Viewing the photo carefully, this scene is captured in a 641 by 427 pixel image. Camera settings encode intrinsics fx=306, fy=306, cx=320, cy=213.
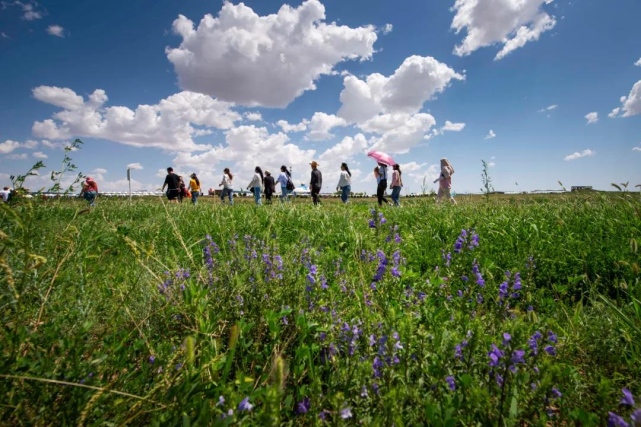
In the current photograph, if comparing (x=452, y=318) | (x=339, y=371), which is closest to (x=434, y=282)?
(x=452, y=318)

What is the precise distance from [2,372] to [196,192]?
16132 millimetres

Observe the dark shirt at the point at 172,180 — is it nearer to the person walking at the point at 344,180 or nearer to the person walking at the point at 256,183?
the person walking at the point at 256,183

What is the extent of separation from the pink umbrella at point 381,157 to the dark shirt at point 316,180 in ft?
8.98

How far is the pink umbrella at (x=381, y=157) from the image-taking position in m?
14.2

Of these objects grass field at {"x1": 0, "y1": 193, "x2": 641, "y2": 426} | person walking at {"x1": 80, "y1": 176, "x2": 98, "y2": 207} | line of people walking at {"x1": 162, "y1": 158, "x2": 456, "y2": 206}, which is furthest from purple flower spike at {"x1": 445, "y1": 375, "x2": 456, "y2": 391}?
line of people walking at {"x1": 162, "y1": 158, "x2": 456, "y2": 206}

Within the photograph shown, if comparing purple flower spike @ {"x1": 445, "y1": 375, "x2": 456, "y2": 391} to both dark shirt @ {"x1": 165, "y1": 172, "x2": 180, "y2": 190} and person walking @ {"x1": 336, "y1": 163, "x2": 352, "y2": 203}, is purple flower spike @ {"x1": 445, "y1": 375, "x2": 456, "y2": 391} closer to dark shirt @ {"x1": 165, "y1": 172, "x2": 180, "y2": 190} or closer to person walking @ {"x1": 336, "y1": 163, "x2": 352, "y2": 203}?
person walking @ {"x1": 336, "y1": 163, "x2": 352, "y2": 203}

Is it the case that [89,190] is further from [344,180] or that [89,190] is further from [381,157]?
[381,157]

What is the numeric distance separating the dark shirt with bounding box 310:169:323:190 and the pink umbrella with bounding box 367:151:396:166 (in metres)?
Result: 2.74

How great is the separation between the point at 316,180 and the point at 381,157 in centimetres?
337

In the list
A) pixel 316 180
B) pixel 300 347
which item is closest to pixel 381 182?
pixel 316 180

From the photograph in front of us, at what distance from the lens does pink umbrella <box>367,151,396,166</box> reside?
559 inches

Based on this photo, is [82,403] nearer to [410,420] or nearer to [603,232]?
[410,420]

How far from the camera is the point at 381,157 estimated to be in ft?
48.3

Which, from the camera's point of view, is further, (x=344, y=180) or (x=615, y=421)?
(x=344, y=180)
